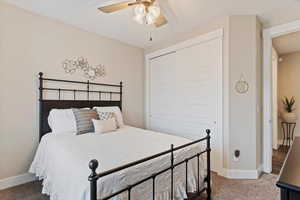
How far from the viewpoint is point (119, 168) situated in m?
1.25

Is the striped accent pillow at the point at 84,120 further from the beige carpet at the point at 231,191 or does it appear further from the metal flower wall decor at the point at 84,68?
the beige carpet at the point at 231,191

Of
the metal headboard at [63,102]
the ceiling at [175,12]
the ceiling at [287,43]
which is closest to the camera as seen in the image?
the ceiling at [175,12]

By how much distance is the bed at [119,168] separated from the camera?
1.32 m

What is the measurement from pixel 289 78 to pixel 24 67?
20.1 feet

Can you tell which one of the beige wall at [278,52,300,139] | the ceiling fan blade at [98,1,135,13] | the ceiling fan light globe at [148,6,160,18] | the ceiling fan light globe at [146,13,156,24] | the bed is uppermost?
the ceiling fan blade at [98,1,135,13]

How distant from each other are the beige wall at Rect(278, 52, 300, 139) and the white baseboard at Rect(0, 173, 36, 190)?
5.93 m

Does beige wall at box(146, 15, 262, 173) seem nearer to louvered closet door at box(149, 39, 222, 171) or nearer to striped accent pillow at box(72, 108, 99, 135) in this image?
louvered closet door at box(149, 39, 222, 171)

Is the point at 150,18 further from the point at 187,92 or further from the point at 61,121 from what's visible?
the point at 61,121

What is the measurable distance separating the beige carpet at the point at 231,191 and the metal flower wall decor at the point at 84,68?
1.88 meters

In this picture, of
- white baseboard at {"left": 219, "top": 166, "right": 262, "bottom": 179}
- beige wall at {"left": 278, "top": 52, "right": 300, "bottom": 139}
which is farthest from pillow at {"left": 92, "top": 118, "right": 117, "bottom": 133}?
beige wall at {"left": 278, "top": 52, "right": 300, "bottom": 139}

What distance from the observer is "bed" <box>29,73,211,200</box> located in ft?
4.33

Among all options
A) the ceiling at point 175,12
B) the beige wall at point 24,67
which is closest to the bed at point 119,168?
the beige wall at point 24,67

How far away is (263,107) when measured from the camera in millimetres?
3123

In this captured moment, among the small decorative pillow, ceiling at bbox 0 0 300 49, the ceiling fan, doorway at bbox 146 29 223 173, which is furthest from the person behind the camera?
doorway at bbox 146 29 223 173
